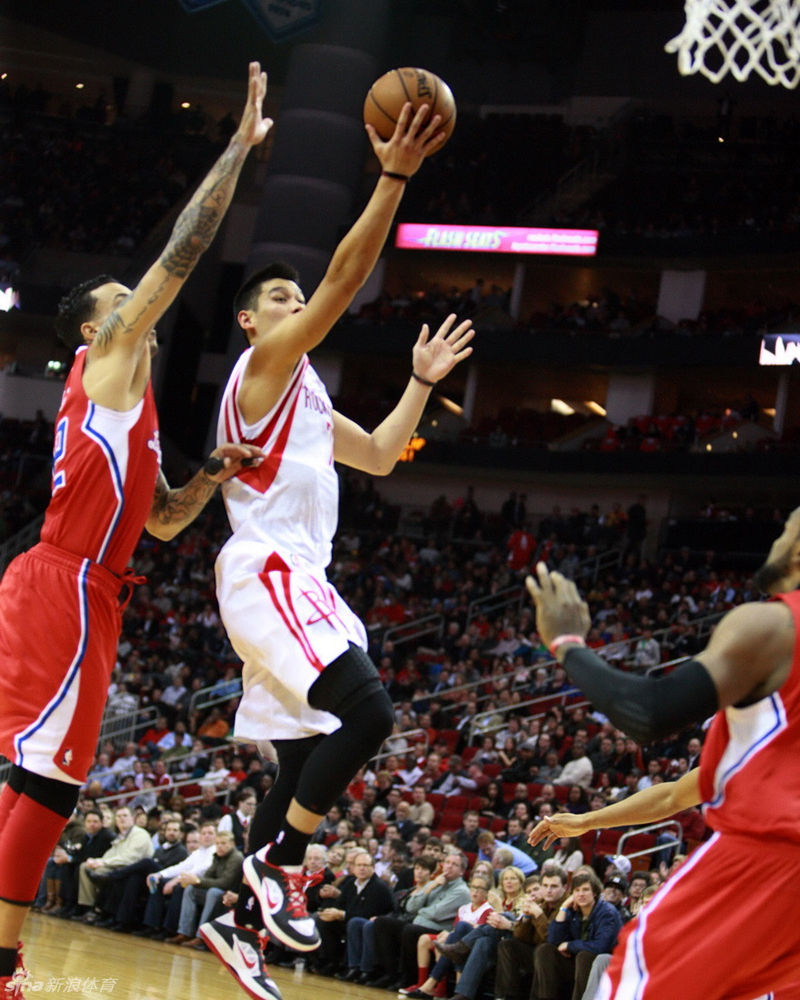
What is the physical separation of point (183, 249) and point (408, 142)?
0.90 m

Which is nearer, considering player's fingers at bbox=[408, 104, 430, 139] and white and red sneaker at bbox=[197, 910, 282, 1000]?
white and red sneaker at bbox=[197, 910, 282, 1000]

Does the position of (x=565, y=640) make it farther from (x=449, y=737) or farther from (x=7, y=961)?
(x=449, y=737)

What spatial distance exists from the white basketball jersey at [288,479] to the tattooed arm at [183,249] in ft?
1.33

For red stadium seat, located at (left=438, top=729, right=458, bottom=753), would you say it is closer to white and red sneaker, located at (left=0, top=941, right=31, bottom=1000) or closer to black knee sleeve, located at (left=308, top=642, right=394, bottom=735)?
white and red sneaker, located at (left=0, top=941, right=31, bottom=1000)

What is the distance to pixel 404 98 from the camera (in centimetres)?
446

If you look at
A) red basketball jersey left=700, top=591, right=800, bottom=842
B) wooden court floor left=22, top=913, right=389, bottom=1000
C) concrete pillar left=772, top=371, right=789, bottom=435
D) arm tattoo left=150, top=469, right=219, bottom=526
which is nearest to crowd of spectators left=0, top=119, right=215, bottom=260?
concrete pillar left=772, top=371, right=789, bottom=435

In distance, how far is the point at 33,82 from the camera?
3819 cm

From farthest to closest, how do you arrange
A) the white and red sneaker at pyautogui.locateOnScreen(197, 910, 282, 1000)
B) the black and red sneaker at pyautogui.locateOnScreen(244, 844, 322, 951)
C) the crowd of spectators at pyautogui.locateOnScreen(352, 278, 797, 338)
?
the crowd of spectators at pyautogui.locateOnScreen(352, 278, 797, 338) < the white and red sneaker at pyautogui.locateOnScreen(197, 910, 282, 1000) < the black and red sneaker at pyautogui.locateOnScreen(244, 844, 322, 951)

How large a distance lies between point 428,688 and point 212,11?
2303 cm

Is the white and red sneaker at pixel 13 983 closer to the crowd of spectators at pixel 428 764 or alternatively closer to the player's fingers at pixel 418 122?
the player's fingers at pixel 418 122

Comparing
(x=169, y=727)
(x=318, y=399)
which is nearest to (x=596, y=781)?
(x=169, y=727)

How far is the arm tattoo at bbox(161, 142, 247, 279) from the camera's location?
4.49 metres

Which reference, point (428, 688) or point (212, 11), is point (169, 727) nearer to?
point (428, 688)

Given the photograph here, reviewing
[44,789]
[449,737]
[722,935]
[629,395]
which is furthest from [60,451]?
[629,395]
